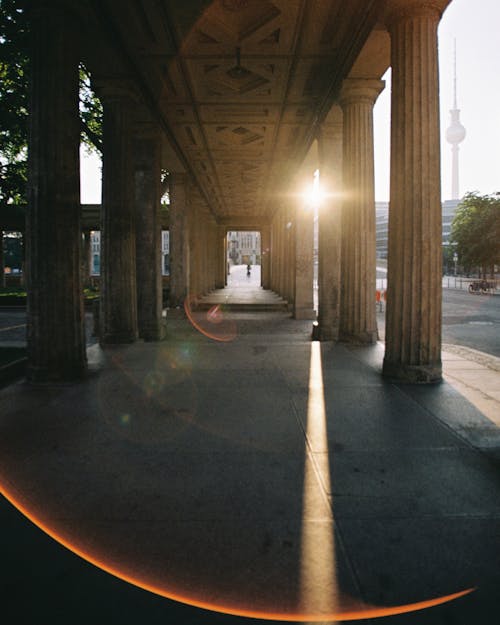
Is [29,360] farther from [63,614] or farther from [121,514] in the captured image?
[63,614]

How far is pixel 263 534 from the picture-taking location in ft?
10.2

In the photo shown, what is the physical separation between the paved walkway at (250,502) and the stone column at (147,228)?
616cm

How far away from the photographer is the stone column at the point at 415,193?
721 cm

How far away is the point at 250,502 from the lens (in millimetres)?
3557

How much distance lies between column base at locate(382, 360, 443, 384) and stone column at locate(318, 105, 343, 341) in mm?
5424

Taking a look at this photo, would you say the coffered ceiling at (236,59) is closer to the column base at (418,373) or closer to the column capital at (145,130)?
the column capital at (145,130)

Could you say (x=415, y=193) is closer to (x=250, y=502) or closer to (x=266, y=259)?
(x=250, y=502)

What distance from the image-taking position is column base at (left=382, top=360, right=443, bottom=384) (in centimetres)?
750

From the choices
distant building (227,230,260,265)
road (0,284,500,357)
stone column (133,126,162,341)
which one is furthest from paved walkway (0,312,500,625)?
distant building (227,230,260,265)

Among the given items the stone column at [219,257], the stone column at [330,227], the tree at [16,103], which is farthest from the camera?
the stone column at [219,257]

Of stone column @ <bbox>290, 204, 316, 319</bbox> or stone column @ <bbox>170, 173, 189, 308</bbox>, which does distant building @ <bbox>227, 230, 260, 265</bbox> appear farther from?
stone column @ <bbox>290, 204, 316, 319</bbox>

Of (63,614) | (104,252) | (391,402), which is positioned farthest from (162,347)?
(63,614)

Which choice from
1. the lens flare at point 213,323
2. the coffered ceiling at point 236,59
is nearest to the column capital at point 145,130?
the coffered ceiling at point 236,59

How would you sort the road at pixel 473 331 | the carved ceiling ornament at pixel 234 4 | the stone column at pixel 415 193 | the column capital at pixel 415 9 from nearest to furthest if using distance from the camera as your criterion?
the column capital at pixel 415 9 < the stone column at pixel 415 193 < the carved ceiling ornament at pixel 234 4 < the road at pixel 473 331
